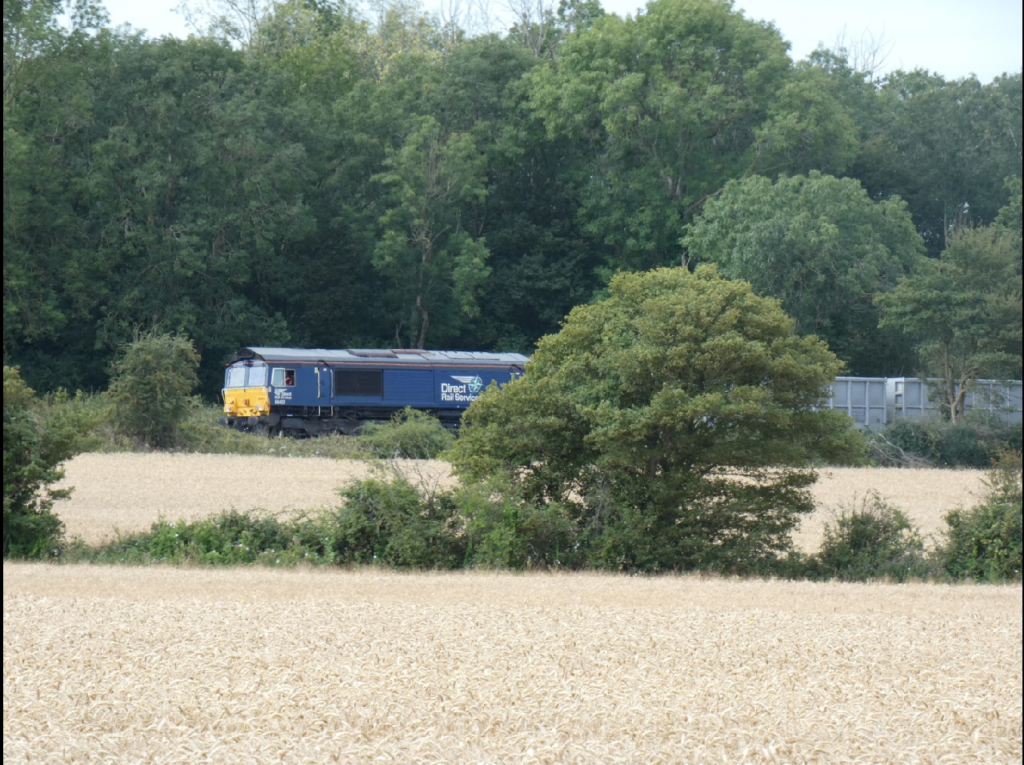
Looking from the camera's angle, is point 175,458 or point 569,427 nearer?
point 569,427

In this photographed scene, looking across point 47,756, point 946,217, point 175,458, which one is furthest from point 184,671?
point 946,217

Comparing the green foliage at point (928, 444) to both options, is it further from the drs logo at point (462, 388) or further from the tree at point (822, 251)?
the drs logo at point (462, 388)

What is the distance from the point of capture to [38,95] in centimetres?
3956

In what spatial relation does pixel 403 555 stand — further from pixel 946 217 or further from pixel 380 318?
pixel 946 217

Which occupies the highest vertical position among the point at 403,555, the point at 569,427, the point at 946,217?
the point at 946,217

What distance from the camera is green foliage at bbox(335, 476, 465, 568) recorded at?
1623cm

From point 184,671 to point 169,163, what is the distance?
121 feet

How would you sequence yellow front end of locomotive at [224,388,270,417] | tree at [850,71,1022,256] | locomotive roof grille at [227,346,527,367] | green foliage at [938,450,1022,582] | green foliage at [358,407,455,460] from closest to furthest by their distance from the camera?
green foliage at [938,450,1022,582] → green foliage at [358,407,455,460] → yellow front end of locomotive at [224,388,270,417] → locomotive roof grille at [227,346,527,367] → tree at [850,71,1022,256]

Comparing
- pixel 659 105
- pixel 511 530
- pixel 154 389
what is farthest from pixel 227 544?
pixel 659 105

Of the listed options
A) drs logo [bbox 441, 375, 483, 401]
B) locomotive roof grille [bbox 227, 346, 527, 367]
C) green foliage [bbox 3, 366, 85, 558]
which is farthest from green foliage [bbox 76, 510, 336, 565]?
drs logo [bbox 441, 375, 483, 401]

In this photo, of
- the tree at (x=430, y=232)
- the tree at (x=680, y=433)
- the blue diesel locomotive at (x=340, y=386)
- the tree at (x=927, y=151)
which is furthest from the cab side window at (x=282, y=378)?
the tree at (x=927, y=151)

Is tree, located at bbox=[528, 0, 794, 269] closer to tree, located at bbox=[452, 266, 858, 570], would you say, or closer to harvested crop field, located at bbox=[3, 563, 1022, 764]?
tree, located at bbox=[452, 266, 858, 570]

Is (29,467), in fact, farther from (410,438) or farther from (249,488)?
(410,438)

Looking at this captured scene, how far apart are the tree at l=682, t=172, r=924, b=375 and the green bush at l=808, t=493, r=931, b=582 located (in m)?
25.1
